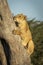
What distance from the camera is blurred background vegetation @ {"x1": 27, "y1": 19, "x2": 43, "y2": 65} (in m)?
3.20

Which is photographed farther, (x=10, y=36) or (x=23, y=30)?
(x=23, y=30)

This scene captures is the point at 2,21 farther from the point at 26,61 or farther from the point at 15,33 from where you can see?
the point at 26,61

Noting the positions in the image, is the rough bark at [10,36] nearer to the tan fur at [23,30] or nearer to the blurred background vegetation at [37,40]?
the tan fur at [23,30]

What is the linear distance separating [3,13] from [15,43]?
28cm

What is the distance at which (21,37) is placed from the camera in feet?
8.47

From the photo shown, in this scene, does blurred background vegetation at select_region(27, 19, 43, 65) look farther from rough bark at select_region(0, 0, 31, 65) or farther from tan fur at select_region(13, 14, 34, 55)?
rough bark at select_region(0, 0, 31, 65)

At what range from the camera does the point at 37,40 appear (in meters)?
3.49

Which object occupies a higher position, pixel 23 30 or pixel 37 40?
pixel 23 30

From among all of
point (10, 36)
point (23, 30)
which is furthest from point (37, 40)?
point (10, 36)

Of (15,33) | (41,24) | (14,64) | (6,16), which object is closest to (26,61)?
(14,64)

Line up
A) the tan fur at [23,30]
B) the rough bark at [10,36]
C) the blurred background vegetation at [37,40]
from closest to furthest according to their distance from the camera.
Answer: the rough bark at [10,36]
the tan fur at [23,30]
the blurred background vegetation at [37,40]

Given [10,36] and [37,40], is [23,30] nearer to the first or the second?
[10,36]

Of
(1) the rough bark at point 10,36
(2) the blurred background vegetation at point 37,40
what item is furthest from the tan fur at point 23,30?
(2) the blurred background vegetation at point 37,40

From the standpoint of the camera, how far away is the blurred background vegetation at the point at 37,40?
3.20 metres
